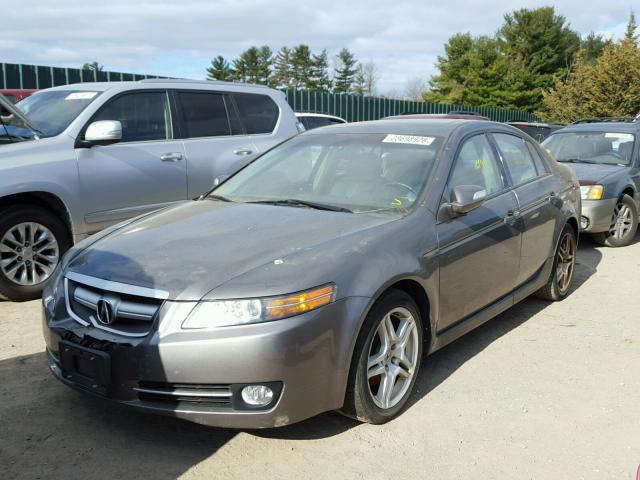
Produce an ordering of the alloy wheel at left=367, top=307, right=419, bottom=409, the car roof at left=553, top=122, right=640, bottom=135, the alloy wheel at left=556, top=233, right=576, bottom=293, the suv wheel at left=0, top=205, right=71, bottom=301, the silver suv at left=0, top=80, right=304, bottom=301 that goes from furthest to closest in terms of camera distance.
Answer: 1. the car roof at left=553, top=122, right=640, bottom=135
2. the alloy wheel at left=556, top=233, right=576, bottom=293
3. the silver suv at left=0, top=80, right=304, bottom=301
4. the suv wheel at left=0, top=205, right=71, bottom=301
5. the alloy wheel at left=367, top=307, right=419, bottom=409

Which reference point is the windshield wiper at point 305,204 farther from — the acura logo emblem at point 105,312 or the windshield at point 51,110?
the windshield at point 51,110

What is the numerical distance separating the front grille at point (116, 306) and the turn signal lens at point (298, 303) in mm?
499

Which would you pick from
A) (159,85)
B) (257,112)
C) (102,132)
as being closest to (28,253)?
(102,132)

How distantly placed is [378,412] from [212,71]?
2911 inches

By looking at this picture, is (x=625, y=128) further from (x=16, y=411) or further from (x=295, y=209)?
(x=16, y=411)

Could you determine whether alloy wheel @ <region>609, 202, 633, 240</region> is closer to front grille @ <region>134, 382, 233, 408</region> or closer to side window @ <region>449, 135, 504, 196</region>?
side window @ <region>449, 135, 504, 196</region>

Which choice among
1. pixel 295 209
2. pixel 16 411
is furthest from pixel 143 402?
pixel 295 209

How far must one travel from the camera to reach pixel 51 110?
615 cm

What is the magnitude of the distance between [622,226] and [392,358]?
609 centimetres

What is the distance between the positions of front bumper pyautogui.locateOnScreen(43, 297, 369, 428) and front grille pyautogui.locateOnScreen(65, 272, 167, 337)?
0.05 metres

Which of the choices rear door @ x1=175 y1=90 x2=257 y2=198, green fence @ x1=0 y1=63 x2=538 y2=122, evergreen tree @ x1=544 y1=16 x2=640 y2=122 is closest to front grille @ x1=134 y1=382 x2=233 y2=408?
rear door @ x1=175 y1=90 x2=257 y2=198

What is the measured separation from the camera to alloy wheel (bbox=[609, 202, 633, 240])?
8.19 meters

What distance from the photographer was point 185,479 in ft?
9.25

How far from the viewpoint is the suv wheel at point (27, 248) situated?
5258 millimetres
